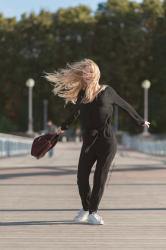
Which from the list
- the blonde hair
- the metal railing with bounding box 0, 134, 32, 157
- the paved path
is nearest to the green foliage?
the metal railing with bounding box 0, 134, 32, 157

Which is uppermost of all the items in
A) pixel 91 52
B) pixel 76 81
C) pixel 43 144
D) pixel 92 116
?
pixel 91 52

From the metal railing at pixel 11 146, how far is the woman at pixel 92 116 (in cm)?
2249

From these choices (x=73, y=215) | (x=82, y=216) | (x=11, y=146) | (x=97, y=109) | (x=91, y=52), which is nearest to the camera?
(x=97, y=109)

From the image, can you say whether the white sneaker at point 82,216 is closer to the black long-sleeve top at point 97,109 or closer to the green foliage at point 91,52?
the black long-sleeve top at point 97,109

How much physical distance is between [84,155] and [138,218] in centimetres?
125

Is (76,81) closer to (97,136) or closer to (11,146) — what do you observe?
(97,136)

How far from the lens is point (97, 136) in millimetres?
8242

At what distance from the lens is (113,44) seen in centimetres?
8156

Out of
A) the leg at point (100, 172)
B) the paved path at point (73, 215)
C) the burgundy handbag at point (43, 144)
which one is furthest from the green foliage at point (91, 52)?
the leg at point (100, 172)

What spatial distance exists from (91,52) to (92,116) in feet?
241

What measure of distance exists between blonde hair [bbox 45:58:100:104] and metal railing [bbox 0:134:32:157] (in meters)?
22.4

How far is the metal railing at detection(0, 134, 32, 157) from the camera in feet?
103

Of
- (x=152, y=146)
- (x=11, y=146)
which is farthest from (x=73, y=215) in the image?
(x=152, y=146)

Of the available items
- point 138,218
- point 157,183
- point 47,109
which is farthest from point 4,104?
point 138,218
